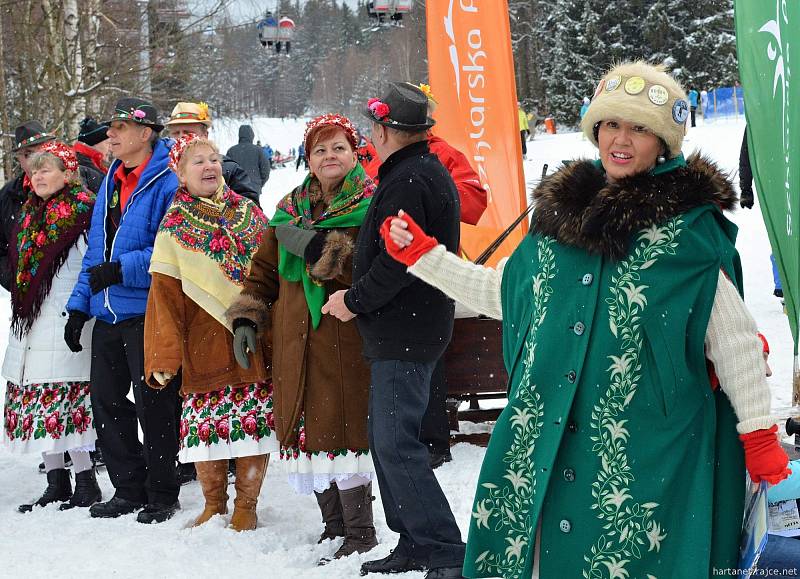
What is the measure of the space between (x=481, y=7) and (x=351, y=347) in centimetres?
463

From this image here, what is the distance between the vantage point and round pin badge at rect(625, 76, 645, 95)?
2.52 meters

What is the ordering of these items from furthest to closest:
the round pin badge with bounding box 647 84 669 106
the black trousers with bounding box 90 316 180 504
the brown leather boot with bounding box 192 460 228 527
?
the black trousers with bounding box 90 316 180 504 < the brown leather boot with bounding box 192 460 228 527 < the round pin badge with bounding box 647 84 669 106

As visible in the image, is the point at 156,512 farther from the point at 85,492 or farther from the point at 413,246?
the point at 413,246

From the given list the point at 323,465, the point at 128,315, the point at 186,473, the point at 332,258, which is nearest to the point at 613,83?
the point at 332,258

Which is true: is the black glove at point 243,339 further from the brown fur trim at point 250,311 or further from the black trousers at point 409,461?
the black trousers at point 409,461

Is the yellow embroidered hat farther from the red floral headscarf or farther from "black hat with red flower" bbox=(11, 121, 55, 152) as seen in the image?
the red floral headscarf

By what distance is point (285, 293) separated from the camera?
4.33 metres

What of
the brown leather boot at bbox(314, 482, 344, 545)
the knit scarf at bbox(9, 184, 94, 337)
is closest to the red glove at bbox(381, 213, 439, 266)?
the brown leather boot at bbox(314, 482, 344, 545)

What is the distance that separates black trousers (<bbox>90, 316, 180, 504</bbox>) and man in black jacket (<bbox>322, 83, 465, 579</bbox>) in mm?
1623

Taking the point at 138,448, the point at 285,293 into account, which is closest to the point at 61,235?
the point at 138,448

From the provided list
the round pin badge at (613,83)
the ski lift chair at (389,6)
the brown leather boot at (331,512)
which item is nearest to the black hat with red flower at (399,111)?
the round pin badge at (613,83)

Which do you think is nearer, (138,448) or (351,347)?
(351,347)

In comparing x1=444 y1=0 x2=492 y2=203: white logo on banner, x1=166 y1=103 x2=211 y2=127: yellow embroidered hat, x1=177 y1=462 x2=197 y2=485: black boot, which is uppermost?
x1=444 y1=0 x2=492 y2=203: white logo on banner

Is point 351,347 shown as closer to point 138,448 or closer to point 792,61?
point 138,448
